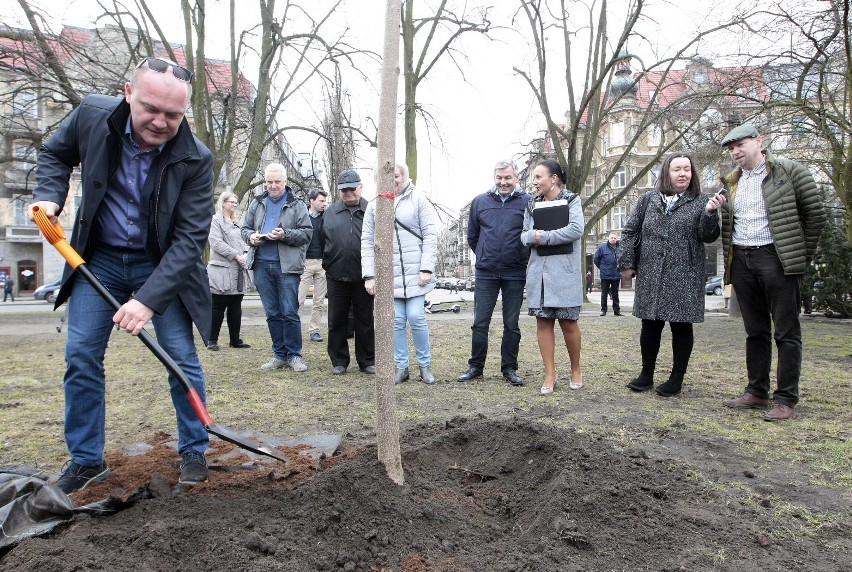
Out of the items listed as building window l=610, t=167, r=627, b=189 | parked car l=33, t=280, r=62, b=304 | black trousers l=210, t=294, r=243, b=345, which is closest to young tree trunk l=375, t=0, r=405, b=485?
parked car l=33, t=280, r=62, b=304

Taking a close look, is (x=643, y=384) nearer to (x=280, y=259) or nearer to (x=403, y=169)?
(x=403, y=169)

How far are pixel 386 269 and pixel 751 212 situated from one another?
3.20m

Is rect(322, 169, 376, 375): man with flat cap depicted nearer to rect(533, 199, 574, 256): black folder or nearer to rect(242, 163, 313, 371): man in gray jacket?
rect(242, 163, 313, 371): man in gray jacket

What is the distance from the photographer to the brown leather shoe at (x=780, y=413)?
4004mm

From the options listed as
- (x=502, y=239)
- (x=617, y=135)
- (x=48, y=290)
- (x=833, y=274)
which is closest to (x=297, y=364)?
(x=48, y=290)

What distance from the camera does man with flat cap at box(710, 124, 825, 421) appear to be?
412cm

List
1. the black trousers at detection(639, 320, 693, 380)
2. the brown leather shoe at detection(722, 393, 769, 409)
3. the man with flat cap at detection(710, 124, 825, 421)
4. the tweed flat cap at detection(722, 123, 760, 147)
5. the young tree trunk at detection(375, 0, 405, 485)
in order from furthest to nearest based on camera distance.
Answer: the black trousers at detection(639, 320, 693, 380) < the brown leather shoe at detection(722, 393, 769, 409) < the tweed flat cap at detection(722, 123, 760, 147) < the man with flat cap at detection(710, 124, 825, 421) < the young tree trunk at detection(375, 0, 405, 485)

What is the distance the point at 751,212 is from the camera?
14.4 feet

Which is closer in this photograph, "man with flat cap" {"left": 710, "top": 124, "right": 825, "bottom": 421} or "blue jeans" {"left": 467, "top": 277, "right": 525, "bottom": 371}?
"man with flat cap" {"left": 710, "top": 124, "right": 825, "bottom": 421}

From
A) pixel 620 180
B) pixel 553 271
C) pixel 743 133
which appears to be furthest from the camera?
pixel 620 180

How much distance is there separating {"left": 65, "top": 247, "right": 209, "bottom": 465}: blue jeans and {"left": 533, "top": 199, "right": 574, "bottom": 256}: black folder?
3.10 metres

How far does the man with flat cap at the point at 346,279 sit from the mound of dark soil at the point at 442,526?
317 centimetres

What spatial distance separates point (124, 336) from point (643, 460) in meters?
9.33

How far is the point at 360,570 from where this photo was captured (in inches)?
76.4
